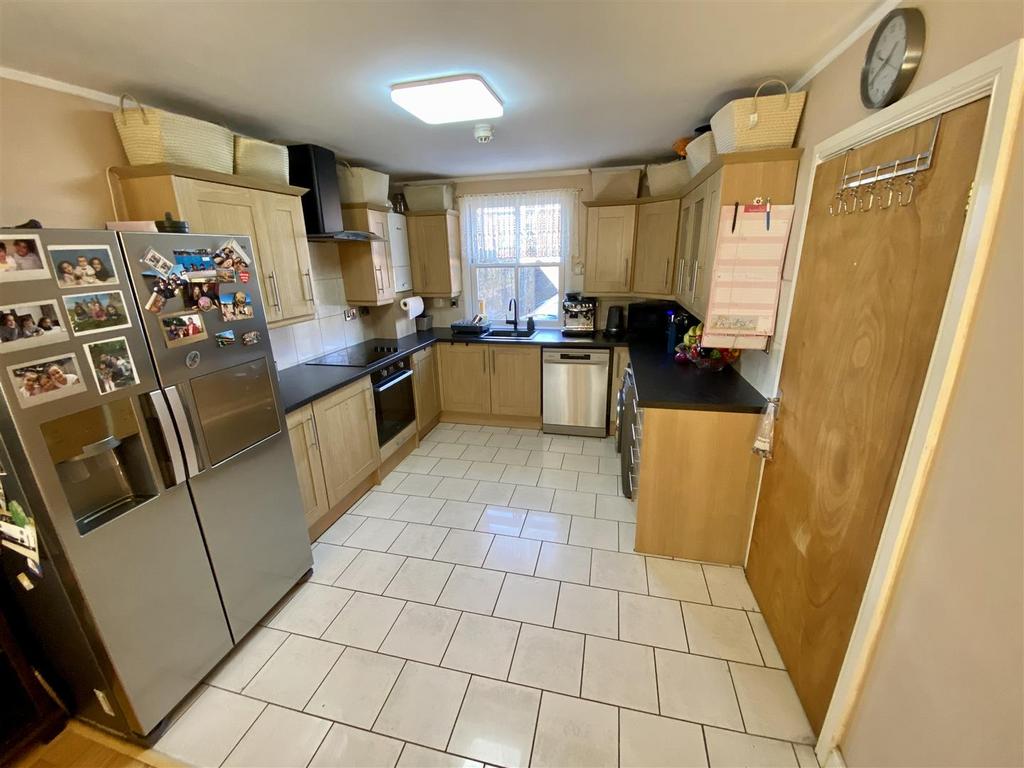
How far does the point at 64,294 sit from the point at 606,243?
3.36m

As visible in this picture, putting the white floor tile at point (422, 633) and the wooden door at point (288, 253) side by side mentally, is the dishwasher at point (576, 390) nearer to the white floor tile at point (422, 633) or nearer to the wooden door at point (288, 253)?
the wooden door at point (288, 253)

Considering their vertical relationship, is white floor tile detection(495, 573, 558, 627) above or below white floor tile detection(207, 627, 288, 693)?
above

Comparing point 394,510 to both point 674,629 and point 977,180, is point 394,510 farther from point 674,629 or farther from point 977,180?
point 977,180

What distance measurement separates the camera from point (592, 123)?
95.7 inches

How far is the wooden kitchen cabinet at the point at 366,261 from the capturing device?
317 centimetres

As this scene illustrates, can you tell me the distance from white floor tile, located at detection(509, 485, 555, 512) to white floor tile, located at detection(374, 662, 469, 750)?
47.8 inches

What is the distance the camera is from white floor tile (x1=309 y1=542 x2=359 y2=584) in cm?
217

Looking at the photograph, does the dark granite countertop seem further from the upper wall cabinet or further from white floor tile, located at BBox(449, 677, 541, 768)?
white floor tile, located at BBox(449, 677, 541, 768)

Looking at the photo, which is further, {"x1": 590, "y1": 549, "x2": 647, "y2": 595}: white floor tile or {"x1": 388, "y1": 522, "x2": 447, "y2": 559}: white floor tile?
{"x1": 388, "y1": 522, "x2": 447, "y2": 559}: white floor tile

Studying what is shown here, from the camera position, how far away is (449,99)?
74.9 inches

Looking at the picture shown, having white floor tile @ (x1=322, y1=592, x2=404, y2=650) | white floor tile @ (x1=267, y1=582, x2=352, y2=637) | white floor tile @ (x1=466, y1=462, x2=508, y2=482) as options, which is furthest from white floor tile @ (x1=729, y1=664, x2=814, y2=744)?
white floor tile @ (x1=466, y1=462, x2=508, y2=482)

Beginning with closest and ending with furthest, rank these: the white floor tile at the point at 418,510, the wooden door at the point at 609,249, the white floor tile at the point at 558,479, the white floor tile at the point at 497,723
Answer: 1. the white floor tile at the point at 497,723
2. the white floor tile at the point at 418,510
3. the white floor tile at the point at 558,479
4. the wooden door at the point at 609,249

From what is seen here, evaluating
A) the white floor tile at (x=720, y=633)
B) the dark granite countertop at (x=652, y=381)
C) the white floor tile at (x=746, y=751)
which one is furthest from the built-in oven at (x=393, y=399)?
the white floor tile at (x=746, y=751)

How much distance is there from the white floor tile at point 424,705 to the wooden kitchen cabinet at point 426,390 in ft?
7.29
